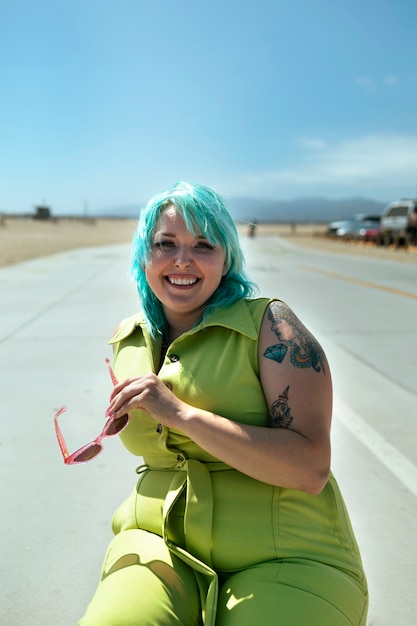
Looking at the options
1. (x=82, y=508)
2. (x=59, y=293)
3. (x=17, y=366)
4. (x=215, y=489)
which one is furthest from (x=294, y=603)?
(x=59, y=293)

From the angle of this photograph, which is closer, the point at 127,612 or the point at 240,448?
the point at 127,612

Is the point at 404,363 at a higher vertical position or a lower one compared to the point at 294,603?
lower

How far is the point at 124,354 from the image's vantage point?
2398 mm

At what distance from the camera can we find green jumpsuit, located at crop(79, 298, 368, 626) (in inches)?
72.4

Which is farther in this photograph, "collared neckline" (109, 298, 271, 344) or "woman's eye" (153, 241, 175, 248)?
"woman's eye" (153, 241, 175, 248)

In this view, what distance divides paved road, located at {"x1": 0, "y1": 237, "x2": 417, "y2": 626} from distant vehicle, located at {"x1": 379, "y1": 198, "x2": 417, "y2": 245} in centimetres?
2208

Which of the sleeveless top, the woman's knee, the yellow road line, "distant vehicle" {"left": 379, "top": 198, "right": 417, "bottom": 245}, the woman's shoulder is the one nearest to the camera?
the woman's knee

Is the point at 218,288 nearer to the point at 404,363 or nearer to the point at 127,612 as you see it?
the point at 127,612

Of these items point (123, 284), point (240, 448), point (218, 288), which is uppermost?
point (218, 288)

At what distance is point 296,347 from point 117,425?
60 centimetres

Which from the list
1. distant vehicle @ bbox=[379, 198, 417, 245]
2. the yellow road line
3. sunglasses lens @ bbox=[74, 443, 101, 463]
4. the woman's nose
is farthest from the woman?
distant vehicle @ bbox=[379, 198, 417, 245]

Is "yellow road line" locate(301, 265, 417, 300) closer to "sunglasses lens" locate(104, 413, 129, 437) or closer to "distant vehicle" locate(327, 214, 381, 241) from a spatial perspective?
"sunglasses lens" locate(104, 413, 129, 437)

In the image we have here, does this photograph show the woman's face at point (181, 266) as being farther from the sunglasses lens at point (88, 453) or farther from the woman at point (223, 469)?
the sunglasses lens at point (88, 453)

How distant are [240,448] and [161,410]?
0.81 feet
